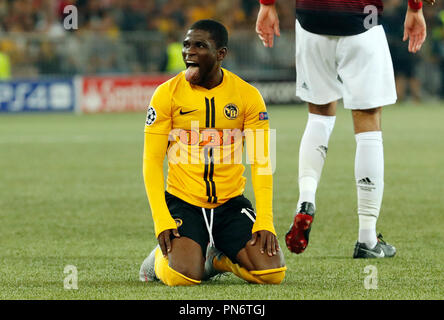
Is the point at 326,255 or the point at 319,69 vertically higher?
the point at 319,69

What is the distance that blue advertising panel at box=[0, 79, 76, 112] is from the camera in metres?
19.2

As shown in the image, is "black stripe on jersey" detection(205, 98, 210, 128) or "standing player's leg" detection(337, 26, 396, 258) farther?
"standing player's leg" detection(337, 26, 396, 258)

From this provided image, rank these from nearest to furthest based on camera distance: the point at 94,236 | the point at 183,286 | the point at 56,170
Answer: the point at 183,286, the point at 94,236, the point at 56,170

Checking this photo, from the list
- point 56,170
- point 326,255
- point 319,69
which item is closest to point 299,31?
point 319,69

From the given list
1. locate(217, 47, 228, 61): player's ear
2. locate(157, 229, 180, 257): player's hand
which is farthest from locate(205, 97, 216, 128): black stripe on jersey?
locate(157, 229, 180, 257): player's hand

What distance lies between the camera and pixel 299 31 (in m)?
5.43

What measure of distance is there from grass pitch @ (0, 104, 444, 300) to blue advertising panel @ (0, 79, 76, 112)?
615cm

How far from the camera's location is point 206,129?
4.55m

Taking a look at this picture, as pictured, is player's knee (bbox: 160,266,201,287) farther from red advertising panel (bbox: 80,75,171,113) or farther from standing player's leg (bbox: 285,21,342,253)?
red advertising panel (bbox: 80,75,171,113)

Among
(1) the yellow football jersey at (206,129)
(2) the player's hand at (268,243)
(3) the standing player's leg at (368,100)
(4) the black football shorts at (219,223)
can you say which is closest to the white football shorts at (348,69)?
(3) the standing player's leg at (368,100)

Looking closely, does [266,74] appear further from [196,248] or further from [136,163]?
[196,248]

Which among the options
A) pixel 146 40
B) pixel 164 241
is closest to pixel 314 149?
pixel 164 241

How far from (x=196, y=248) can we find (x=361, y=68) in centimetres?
144
